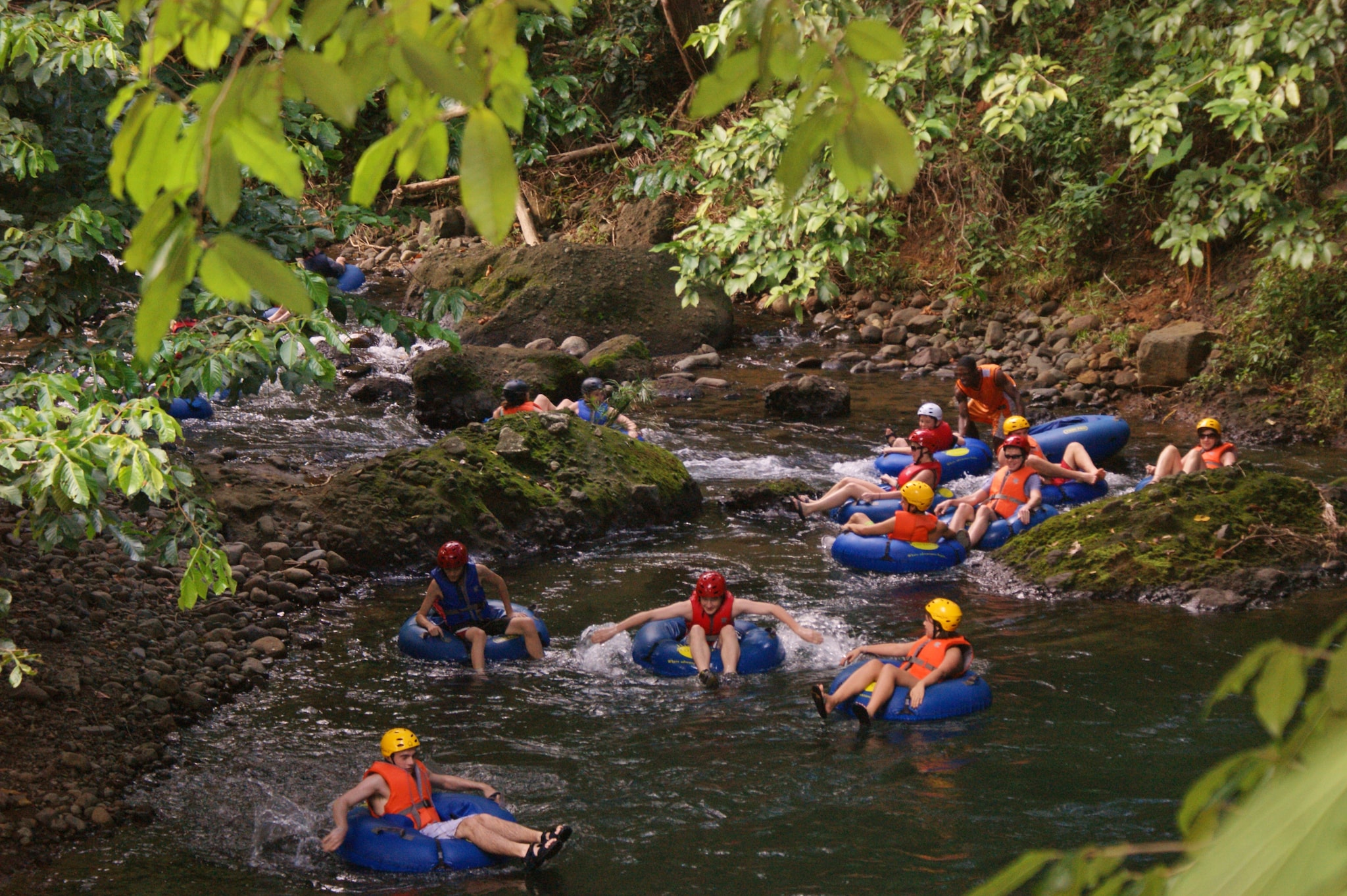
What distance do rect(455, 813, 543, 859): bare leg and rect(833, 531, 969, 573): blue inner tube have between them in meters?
5.43

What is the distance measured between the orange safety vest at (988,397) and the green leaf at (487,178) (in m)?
13.3

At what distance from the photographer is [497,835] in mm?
6211

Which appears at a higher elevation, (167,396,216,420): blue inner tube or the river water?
(167,396,216,420): blue inner tube

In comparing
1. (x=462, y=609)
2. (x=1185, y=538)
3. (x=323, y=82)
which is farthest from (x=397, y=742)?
(x=1185, y=538)

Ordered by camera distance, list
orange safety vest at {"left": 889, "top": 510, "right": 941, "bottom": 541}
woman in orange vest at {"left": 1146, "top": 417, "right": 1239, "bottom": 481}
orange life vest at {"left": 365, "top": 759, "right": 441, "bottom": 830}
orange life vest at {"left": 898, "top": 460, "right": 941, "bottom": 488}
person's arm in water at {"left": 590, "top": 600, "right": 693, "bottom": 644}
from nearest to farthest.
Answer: orange life vest at {"left": 365, "top": 759, "right": 441, "bottom": 830} → person's arm in water at {"left": 590, "top": 600, "right": 693, "bottom": 644} → orange safety vest at {"left": 889, "top": 510, "right": 941, "bottom": 541} → woman in orange vest at {"left": 1146, "top": 417, "right": 1239, "bottom": 481} → orange life vest at {"left": 898, "top": 460, "right": 941, "bottom": 488}

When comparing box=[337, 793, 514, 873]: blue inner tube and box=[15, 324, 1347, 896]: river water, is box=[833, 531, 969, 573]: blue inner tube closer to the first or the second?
box=[15, 324, 1347, 896]: river water

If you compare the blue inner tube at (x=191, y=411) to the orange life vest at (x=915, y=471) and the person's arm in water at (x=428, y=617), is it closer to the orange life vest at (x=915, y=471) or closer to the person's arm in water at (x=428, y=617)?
the person's arm in water at (x=428, y=617)

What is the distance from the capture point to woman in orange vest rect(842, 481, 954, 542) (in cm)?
1119

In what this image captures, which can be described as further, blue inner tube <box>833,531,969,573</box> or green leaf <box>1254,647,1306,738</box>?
blue inner tube <box>833,531,969,573</box>

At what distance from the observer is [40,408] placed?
5281mm

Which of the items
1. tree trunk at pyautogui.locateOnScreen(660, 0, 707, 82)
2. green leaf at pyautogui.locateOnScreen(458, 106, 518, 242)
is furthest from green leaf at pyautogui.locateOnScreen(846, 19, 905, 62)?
tree trunk at pyautogui.locateOnScreen(660, 0, 707, 82)

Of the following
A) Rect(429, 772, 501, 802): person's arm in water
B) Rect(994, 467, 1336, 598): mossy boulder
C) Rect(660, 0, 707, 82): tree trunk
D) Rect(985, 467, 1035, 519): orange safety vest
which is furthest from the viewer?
Rect(660, 0, 707, 82): tree trunk

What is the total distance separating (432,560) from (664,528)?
250 centimetres

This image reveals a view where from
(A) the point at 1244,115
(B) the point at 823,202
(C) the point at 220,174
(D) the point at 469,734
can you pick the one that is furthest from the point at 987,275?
(C) the point at 220,174
